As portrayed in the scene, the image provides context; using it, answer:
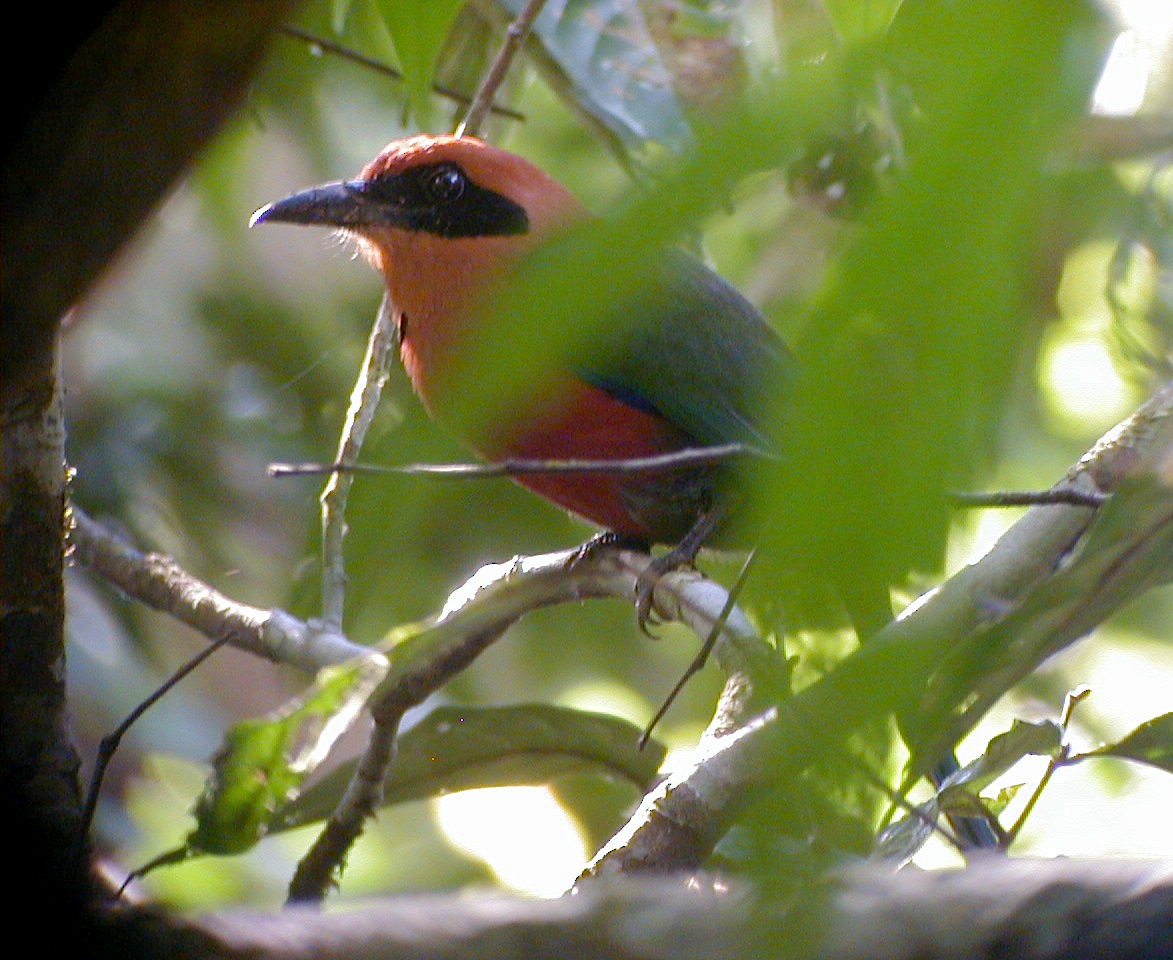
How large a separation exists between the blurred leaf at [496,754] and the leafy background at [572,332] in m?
0.23

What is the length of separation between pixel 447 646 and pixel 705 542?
91cm

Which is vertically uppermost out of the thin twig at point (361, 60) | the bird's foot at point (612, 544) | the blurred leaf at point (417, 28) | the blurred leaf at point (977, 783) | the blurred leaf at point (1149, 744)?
the thin twig at point (361, 60)

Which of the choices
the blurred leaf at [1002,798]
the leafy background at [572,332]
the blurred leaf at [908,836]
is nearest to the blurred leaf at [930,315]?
the leafy background at [572,332]

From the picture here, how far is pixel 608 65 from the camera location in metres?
3.30

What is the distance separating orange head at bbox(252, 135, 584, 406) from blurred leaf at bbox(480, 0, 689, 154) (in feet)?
0.70

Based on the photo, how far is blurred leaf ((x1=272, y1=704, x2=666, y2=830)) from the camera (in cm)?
269

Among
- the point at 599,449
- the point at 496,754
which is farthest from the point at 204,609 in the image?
the point at 599,449

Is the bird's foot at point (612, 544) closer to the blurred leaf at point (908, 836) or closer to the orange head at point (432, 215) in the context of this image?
the orange head at point (432, 215)

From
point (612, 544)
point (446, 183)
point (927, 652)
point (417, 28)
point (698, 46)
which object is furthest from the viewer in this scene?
point (698, 46)

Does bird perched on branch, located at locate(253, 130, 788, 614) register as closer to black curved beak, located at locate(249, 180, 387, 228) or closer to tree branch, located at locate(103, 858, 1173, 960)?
black curved beak, located at locate(249, 180, 387, 228)

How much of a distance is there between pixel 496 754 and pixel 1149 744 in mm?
1249

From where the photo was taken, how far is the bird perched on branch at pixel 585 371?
9.50 feet

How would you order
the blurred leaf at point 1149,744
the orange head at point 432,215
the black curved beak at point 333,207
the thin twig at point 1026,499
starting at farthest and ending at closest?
1. the black curved beak at point 333,207
2. the orange head at point 432,215
3. the blurred leaf at point 1149,744
4. the thin twig at point 1026,499

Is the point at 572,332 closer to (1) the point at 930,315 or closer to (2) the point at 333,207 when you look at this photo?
(1) the point at 930,315
